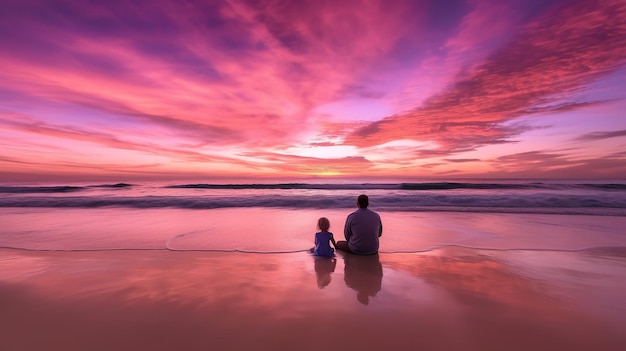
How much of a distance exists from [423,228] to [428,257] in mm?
4140

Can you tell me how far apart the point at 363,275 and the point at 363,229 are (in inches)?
60.7

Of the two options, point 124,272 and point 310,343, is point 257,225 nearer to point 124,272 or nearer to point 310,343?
point 124,272

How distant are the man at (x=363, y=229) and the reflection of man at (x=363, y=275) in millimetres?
192

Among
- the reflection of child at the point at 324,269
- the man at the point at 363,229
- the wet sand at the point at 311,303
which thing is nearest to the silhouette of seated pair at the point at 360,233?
the man at the point at 363,229

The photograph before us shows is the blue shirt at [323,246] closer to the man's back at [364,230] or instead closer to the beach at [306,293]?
the beach at [306,293]

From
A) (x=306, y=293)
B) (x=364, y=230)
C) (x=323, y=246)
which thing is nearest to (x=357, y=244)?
(x=364, y=230)

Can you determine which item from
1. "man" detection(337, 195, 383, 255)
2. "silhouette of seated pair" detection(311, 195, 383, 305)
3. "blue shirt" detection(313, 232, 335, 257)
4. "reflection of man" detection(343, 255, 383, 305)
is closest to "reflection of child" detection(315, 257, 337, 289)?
"silhouette of seated pair" detection(311, 195, 383, 305)

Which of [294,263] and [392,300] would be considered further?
[294,263]

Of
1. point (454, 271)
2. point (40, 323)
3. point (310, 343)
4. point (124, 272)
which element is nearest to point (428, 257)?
point (454, 271)

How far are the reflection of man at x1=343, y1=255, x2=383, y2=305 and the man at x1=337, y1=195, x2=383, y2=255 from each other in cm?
19

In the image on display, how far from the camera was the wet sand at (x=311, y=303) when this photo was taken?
3.27 meters

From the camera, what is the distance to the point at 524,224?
1154cm

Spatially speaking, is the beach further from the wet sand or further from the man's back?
the man's back

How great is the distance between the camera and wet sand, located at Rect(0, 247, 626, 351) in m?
3.27
